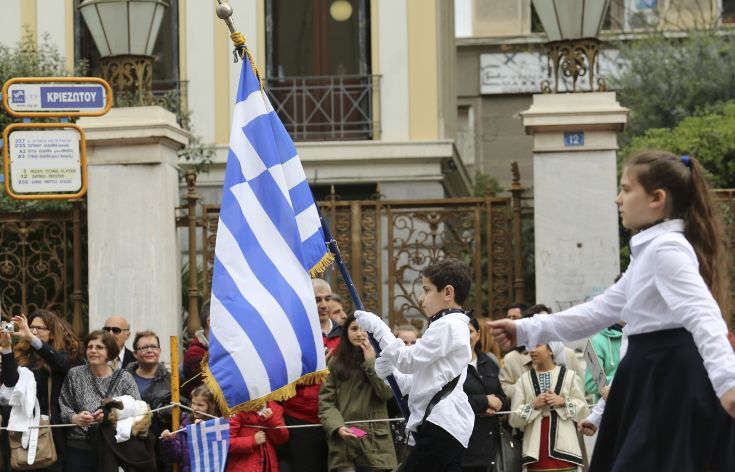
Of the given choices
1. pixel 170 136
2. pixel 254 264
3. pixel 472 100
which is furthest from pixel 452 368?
pixel 472 100

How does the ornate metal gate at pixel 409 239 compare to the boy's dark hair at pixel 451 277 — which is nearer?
the boy's dark hair at pixel 451 277

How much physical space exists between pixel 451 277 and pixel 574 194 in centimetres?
449

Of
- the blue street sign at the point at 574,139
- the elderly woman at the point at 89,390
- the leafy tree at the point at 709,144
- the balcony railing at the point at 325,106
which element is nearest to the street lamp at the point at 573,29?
the blue street sign at the point at 574,139

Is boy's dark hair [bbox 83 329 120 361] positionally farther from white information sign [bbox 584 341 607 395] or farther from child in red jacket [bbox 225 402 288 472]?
white information sign [bbox 584 341 607 395]

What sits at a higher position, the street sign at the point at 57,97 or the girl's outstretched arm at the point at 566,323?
the street sign at the point at 57,97

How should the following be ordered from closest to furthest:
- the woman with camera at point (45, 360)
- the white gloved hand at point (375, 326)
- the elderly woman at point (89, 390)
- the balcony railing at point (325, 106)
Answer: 1. the white gloved hand at point (375, 326)
2. the woman with camera at point (45, 360)
3. the elderly woman at point (89, 390)
4. the balcony railing at point (325, 106)

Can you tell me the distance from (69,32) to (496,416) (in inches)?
454

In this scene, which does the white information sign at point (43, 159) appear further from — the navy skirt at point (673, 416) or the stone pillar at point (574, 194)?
the navy skirt at point (673, 416)

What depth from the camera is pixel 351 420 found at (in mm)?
11242

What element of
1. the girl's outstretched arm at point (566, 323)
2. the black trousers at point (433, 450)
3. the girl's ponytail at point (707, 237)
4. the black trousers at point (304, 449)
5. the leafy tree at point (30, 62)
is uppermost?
the leafy tree at point (30, 62)

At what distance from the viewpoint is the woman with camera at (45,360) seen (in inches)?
442

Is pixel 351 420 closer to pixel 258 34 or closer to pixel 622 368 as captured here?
pixel 622 368

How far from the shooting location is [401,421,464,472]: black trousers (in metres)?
9.05

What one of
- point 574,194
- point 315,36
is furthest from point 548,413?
point 315,36
